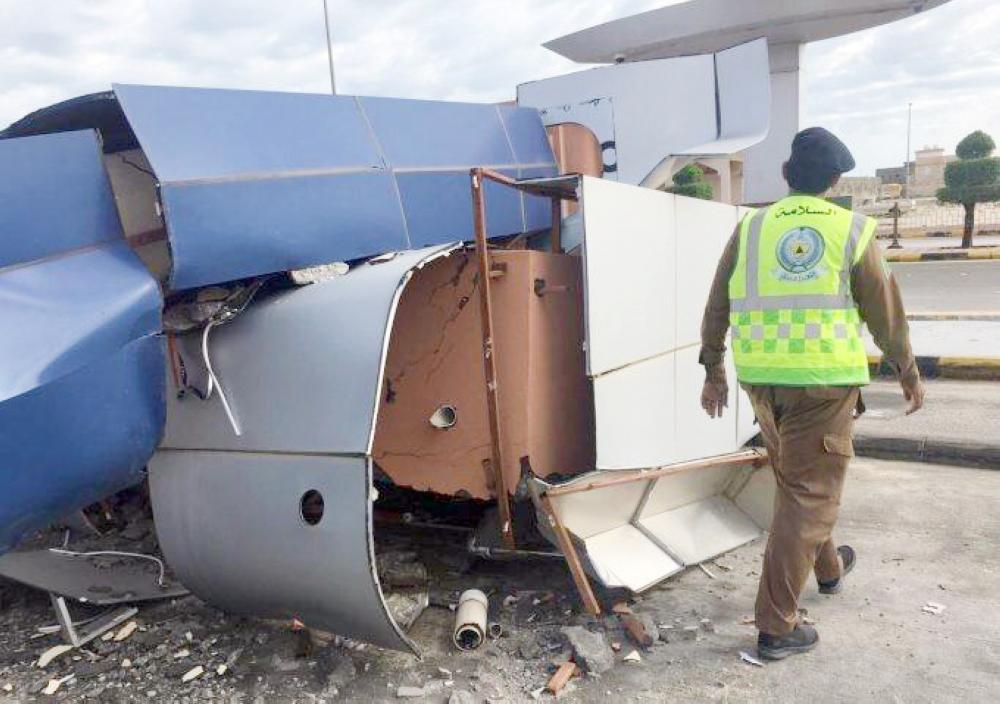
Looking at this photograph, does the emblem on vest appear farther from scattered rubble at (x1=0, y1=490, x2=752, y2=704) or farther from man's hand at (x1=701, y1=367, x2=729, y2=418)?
scattered rubble at (x1=0, y1=490, x2=752, y2=704)

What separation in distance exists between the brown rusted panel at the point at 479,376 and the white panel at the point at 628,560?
0.31 m

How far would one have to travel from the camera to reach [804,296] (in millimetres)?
2725

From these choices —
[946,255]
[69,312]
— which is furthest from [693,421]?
[946,255]

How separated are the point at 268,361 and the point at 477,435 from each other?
2.79ft

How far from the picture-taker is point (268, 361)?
9.09ft

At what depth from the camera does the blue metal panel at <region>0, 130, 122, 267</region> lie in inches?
101

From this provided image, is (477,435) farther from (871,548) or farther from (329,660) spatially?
(871,548)

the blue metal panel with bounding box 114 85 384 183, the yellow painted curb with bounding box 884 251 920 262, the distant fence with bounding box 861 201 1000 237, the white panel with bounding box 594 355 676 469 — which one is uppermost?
the blue metal panel with bounding box 114 85 384 183

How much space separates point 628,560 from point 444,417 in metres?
0.91

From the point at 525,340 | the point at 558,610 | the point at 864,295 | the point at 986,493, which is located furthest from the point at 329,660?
the point at 986,493

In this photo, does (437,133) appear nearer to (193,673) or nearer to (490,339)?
(490,339)

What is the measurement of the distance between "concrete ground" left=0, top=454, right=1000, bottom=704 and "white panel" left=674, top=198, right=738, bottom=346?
3.73 ft

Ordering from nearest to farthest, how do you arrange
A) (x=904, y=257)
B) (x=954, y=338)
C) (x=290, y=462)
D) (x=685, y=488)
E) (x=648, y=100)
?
(x=290, y=462), (x=685, y=488), (x=648, y=100), (x=954, y=338), (x=904, y=257)

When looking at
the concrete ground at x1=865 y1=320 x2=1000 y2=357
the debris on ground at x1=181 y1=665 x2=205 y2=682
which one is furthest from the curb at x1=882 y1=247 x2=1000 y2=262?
the debris on ground at x1=181 y1=665 x2=205 y2=682
